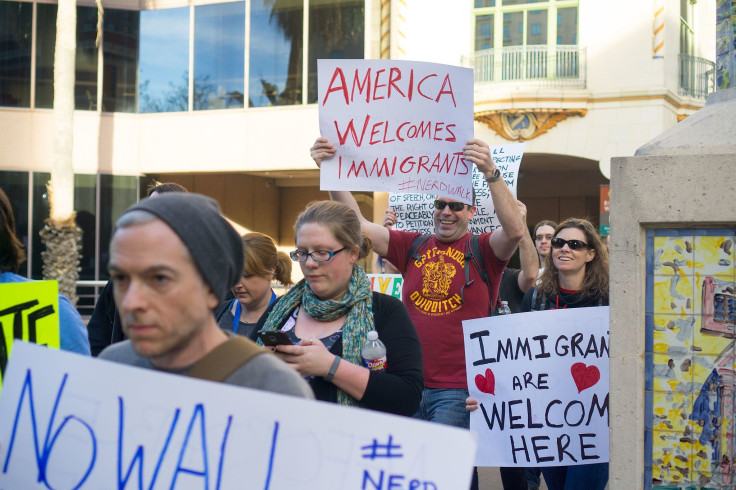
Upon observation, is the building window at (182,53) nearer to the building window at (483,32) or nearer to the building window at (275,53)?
the building window at (275,53)

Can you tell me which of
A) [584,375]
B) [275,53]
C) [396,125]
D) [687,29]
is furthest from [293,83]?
[584,375]

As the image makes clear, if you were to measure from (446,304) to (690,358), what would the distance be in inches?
65.2

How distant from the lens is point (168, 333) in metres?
1.91

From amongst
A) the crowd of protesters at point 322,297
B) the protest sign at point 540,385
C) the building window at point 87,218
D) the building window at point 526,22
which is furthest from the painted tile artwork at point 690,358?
the building window at point 87,218

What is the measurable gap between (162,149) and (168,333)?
20.2 meters

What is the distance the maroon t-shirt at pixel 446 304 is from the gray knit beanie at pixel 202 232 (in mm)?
2864

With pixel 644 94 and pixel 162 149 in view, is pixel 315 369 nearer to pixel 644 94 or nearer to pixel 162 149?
pixel 644 94

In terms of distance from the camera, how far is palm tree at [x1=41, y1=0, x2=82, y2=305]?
18.2 meters

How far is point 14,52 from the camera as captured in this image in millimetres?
21234

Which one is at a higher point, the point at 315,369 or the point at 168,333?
the point at 168,333

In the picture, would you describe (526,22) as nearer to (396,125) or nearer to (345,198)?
(396,125)

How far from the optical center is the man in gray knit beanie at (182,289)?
1.89 meters

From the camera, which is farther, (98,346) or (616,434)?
(98,346)

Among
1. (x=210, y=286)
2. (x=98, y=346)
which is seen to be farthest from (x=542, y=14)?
(x=210, y=286)
